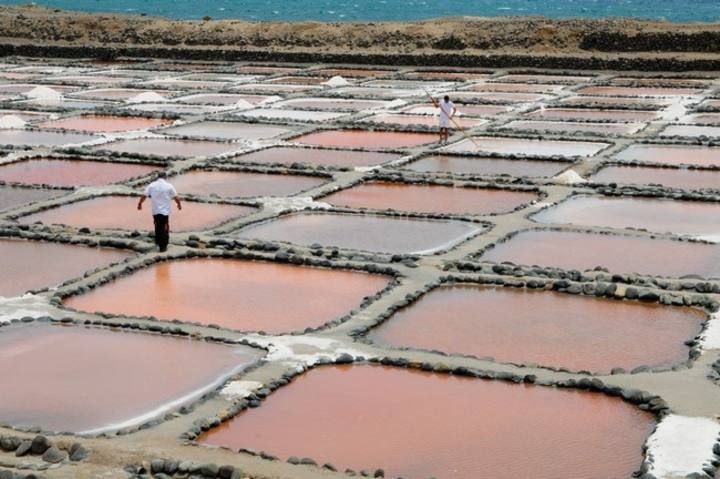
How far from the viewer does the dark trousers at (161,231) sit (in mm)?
9180

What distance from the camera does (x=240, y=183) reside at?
40.1ft

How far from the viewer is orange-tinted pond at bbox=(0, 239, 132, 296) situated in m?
8.58

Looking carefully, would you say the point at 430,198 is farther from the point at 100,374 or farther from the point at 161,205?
the point at 100,374

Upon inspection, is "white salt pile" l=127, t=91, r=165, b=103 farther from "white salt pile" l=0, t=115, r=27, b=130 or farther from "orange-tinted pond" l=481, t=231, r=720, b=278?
"orange-tinted pond" l=481, t=231, r=720, b=278

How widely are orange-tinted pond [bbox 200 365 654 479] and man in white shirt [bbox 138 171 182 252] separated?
113 inches

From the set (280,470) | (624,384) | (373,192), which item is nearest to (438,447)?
(280,470)

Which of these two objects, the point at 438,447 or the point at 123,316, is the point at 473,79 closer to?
the point at 123,316

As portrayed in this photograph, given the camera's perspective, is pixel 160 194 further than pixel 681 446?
Yes

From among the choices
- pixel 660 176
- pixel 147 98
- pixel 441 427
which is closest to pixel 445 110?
pixel 660 176

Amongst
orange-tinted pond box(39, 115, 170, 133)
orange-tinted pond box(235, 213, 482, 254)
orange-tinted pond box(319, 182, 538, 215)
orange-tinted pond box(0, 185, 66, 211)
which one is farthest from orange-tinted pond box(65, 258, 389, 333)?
orange-tinted pond box(39, 115, 170, 133)

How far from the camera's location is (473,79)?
857 inches

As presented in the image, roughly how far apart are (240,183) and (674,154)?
5.25 m

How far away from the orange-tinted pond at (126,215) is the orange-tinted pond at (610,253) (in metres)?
2.74

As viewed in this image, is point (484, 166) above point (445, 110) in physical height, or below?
below
